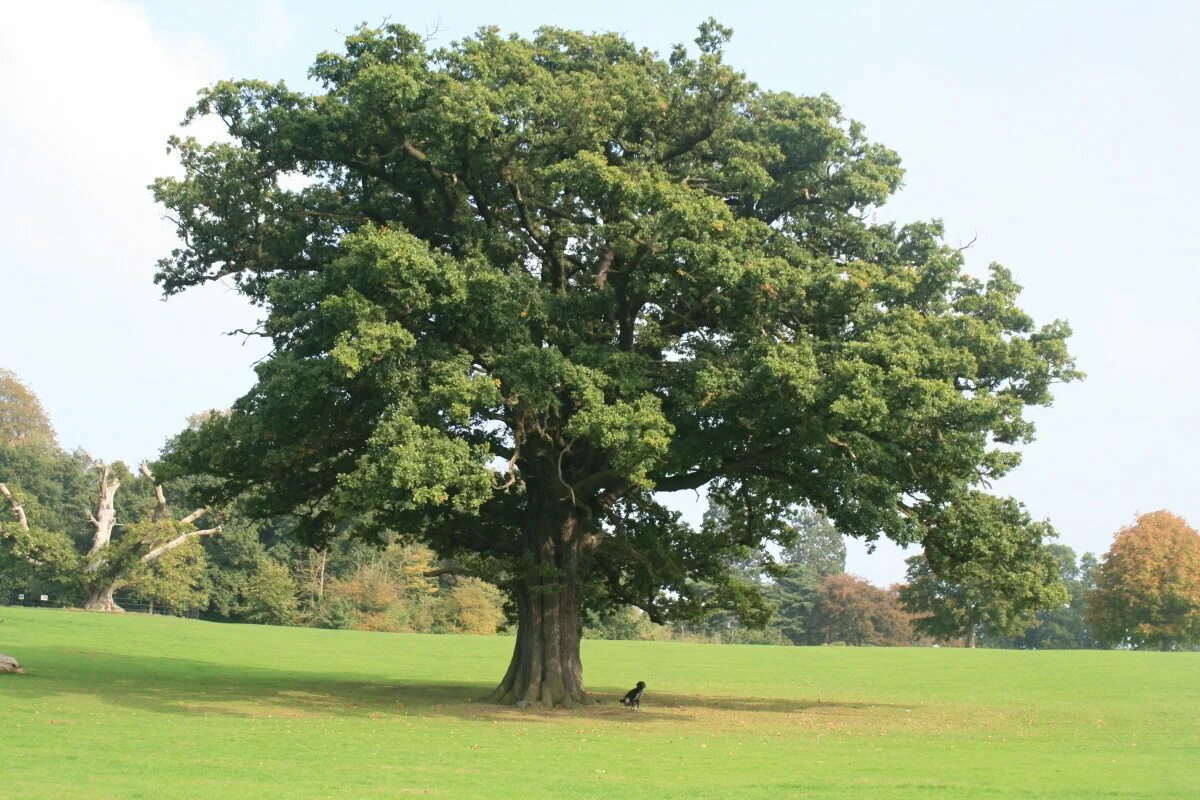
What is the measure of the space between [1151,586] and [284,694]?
69599 mm

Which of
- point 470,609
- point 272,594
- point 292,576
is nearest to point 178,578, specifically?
point 272,594

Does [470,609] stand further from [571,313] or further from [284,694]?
[571,313]


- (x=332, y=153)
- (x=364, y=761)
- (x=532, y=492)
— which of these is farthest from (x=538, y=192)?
(x=364, y=761)

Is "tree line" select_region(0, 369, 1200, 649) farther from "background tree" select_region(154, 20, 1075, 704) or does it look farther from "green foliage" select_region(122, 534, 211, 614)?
"background tree" select_region(154, 20, 1075, 704)

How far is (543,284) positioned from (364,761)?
14205 mm

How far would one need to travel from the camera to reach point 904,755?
66.8ft

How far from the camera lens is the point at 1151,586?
268 ft

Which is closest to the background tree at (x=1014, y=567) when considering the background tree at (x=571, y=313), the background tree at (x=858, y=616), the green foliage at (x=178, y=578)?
the background tree at (x=571, y=313)

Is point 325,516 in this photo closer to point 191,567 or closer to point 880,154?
point 880,154

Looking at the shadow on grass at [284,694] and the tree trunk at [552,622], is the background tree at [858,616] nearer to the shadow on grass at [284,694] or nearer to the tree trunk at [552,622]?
the shadow on grass at [284,694]

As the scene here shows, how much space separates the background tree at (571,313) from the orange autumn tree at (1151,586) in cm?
6307

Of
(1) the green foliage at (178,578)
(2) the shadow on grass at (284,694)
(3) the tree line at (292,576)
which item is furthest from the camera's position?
(1) the green foliage at (178,578)

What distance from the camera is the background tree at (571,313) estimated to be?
23562 mm

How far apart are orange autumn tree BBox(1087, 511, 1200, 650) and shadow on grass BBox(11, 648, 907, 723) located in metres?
57.0
